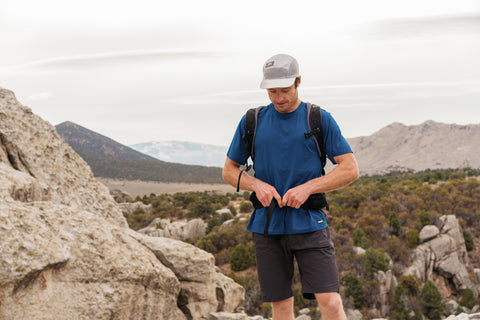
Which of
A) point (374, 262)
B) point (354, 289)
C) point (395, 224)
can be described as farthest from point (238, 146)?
point (395, 224)

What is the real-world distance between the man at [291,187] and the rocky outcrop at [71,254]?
2238 millimetres

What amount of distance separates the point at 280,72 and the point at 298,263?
1.38 meters

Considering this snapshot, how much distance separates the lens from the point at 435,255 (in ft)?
75.8

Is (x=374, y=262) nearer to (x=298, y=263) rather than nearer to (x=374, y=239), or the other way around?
(x=374, y=239)

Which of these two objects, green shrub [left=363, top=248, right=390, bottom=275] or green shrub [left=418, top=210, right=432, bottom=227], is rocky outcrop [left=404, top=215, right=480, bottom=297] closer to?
green shrub [left=418, top=210, right=432, bottom=227]

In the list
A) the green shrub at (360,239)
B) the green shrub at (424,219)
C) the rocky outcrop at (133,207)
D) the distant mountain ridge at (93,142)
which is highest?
the distant mountain ridge at (93,142)

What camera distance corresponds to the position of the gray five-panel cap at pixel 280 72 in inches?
111

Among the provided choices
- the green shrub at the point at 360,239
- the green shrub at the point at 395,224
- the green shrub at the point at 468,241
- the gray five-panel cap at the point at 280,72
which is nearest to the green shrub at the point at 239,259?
the green shrub at the point at 360,239

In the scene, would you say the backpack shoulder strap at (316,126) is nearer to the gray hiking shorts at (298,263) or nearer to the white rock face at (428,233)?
the gray hiking shorts at (298,263)

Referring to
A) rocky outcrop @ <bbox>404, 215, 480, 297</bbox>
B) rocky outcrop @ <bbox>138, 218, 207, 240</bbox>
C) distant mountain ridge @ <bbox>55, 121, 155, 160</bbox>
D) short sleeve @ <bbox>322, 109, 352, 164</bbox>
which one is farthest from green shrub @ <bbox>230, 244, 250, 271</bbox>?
distant mountain ridge @ <bbox>55, 121, 155, 160</bbox>

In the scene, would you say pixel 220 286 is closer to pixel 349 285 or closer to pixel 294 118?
pixel 294 118

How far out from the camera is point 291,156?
295 cm

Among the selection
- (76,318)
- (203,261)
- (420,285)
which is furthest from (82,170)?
(420,285)

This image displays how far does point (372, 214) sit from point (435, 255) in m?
5.16
